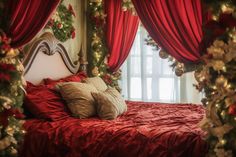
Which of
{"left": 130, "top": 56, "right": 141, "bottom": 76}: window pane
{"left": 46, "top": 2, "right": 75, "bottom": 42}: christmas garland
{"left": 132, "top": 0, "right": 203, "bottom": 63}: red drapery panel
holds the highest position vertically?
{"left": 46, "top": 2, "right": 75, "bottom": 42}: christmas garland

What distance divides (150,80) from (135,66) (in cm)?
34

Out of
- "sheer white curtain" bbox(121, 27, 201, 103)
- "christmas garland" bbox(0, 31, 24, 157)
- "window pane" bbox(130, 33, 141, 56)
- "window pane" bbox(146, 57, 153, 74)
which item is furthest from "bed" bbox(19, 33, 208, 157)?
"window pane" bbox(130, 33, 141, 56)

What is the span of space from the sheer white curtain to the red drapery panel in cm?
242

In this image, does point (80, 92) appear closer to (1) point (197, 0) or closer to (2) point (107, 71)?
(1) point (197, 0)

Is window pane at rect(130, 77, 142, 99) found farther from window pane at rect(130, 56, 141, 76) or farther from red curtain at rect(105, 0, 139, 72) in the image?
red curtain at rect(105, 0, 139, 72)

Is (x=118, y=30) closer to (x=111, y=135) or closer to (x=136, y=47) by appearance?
(x=136, y=47)

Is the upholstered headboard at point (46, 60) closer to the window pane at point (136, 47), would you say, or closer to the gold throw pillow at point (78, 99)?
the gold throw pillow at point (78, 99)

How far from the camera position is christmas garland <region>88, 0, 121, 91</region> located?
15.9 feet

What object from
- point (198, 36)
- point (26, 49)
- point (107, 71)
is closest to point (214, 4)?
point (198, 36)

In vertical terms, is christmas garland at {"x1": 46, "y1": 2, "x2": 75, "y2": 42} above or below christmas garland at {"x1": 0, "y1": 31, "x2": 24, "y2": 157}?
above

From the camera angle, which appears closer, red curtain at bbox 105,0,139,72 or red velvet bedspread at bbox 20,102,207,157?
red velvet bedspread at bbox 20,102,207,157

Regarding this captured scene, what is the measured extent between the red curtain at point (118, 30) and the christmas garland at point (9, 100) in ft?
7.28

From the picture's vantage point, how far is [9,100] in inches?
104

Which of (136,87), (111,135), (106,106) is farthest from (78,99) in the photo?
(136,87)
